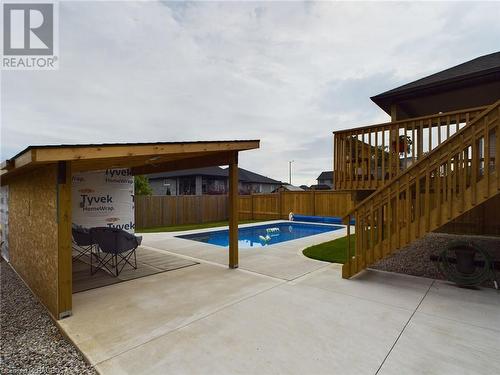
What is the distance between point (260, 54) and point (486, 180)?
742 centimetres

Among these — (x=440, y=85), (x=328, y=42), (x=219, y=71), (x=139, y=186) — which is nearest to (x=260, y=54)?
(x=219, y=71)

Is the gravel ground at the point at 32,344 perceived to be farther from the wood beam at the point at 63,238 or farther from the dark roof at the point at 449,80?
the dark roof at the point at 449,80

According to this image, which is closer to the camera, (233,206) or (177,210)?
(233,206)

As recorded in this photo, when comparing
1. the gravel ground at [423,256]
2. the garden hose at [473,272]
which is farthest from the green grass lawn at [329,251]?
the garden hose at [473,272]

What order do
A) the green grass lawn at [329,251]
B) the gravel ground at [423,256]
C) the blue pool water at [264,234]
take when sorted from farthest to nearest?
the blue pool water at [264,234] < the green grass lawn at [329,251] < the gravel ground at [423,256]

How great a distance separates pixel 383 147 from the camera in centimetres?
498

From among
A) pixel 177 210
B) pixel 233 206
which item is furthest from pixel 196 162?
pixel 177 210

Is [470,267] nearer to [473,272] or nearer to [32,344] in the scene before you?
[473,272]

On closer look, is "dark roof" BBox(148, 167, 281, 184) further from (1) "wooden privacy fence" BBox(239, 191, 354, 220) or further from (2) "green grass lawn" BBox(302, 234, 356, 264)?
(2) "green grass lawn" BBox(302, 234, 356, 264)

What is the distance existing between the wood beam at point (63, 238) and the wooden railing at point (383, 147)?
4.82 metres

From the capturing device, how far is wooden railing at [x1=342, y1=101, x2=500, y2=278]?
3.56 metres

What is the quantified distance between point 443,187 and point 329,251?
3.46 metres

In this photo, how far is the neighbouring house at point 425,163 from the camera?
3727 millimetres

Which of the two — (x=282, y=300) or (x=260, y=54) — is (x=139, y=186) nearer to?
(x=260, y=54)
